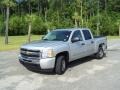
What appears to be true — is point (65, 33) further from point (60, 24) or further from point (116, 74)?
point (60, 24)

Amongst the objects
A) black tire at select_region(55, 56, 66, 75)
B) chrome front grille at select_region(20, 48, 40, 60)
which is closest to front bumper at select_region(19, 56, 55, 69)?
chrome front grille at select_region(20, 48, 40, 60)

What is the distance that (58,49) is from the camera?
11141 millimetres

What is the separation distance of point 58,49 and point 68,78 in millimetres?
1319

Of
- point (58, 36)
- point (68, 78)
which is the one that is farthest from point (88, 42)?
point (68, 78)

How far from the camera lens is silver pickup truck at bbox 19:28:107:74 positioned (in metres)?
10.8

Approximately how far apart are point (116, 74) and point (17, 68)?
14.4ft

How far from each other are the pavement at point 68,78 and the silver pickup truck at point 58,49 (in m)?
0.46

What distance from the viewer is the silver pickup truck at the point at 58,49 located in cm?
1075

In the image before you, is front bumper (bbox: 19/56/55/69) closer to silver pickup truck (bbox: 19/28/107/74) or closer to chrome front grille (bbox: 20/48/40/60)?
silver pickup truck (bbox: 19/28/107/74)

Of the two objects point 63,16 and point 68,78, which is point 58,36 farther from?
point 63,16

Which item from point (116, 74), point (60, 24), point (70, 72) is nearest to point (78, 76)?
point (70, 72)

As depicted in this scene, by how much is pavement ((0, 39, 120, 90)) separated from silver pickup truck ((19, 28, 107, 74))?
0.46 metres

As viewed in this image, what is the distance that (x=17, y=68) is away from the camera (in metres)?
12.5

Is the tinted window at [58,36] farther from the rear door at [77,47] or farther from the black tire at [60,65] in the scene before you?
the black tire at [60,65]
